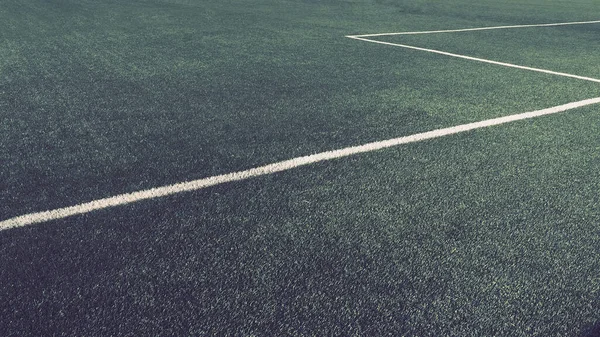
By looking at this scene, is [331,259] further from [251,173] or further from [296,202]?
[251,173]

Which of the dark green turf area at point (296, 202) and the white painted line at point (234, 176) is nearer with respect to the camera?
the dark green turf area at point (296, 202)

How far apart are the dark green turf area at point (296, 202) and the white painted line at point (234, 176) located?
0.22 feet

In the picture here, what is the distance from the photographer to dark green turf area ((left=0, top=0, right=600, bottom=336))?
1908 mm

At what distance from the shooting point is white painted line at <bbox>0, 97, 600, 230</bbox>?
8.00 ft

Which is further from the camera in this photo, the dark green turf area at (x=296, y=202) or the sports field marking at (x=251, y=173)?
the sports field marking at (x=251, y=173)

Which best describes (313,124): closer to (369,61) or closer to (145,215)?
(145,215)

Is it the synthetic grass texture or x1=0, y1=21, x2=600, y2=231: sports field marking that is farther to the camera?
x1=0, y1=21, x2=600, y2=231: sports field marking

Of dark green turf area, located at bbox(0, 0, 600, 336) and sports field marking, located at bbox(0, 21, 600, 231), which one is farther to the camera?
sports field marking, located at bbox(0, 21, 600, 231)

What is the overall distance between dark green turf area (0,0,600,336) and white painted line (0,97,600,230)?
0.22 ft

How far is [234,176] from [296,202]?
1.42 ft

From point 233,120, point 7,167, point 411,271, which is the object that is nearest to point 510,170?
point 411,271

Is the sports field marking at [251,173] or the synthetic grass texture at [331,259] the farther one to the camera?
the sports field marking at [251,173]

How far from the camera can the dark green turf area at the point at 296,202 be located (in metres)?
1.91

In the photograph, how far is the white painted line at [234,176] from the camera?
96.0 inches
